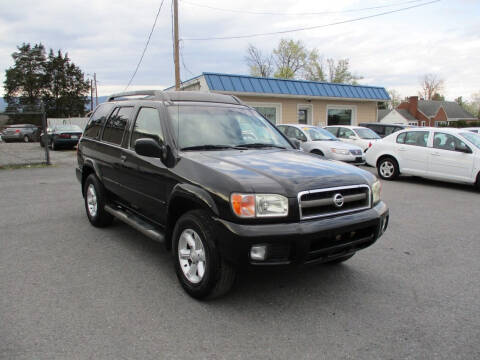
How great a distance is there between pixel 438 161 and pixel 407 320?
25.4 ft

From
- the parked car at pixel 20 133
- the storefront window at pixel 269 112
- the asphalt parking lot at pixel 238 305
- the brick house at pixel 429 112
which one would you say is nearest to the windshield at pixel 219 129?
the asphalt parking lot at pixel 238 305

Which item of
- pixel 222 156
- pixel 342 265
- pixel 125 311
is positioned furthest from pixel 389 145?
pixel 125 311

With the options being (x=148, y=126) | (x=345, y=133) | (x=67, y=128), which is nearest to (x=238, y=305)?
(x=148, y=126)

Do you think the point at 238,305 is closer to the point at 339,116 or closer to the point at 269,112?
the point at 269,112

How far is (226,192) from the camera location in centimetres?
299

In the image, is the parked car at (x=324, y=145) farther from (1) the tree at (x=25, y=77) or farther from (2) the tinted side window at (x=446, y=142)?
(1) the tree at (x=25, y=77)

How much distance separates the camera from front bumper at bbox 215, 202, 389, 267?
2.87 m

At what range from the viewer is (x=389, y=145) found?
10.9 meters

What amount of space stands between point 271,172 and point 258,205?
41 centimetres

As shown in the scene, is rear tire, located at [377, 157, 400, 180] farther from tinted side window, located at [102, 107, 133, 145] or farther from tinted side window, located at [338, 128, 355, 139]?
tinted side window, located at [102, 107, 133, 145]

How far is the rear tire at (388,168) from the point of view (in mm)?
10750

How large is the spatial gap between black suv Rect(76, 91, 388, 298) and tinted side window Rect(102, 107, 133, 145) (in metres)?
0.04

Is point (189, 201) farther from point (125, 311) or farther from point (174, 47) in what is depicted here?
point (174, 47)

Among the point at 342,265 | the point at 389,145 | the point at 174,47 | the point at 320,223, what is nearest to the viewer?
the point at 320,223
